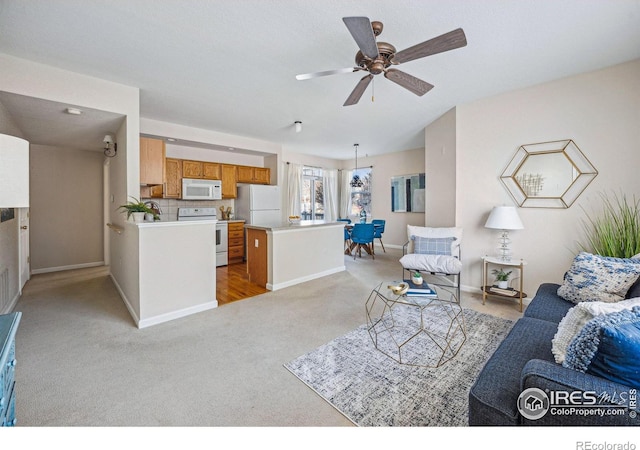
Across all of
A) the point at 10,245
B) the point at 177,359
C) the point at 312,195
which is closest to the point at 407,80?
the point at 177,359

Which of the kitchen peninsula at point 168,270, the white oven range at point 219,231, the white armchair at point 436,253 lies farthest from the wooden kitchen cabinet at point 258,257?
the white armchair at point 436,253

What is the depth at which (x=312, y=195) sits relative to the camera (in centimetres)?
807

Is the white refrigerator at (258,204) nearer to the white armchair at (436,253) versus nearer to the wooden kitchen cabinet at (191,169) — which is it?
the wooden kitchen cabinet at (191,169)

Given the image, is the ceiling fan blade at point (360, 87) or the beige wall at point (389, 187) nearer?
the ceiling fan blade at point (360, 87)

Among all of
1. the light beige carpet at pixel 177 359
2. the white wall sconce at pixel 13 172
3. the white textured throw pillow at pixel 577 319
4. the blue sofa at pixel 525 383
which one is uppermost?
the white wall sconce at pixel 13 172

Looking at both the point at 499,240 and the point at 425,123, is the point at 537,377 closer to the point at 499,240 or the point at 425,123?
the point at 499,240

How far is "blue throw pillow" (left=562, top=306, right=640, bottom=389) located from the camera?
0.95 m

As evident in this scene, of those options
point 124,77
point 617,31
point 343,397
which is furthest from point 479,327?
point 124,77

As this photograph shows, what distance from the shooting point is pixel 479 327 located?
2.72m

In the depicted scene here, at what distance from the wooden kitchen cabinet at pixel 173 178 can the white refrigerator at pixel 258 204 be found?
130 cm

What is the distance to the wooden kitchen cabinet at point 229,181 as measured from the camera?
228 inches

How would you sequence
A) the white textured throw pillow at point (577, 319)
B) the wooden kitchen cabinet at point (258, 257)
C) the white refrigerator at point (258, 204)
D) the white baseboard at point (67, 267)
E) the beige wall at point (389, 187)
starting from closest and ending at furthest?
the white textured throw pillow at point (577, 319) → the wooden kitchen cabinet at point (258, 257) → the white baseboard at point (67, 267) → the white refrigerator at point (258, 204) → the beige wall at point (389, 187)

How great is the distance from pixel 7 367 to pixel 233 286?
3.22 metres

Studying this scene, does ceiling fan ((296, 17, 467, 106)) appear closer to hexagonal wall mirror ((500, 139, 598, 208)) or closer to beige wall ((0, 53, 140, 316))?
hexagonal wall mirror ((500, 139, 598, 208))
